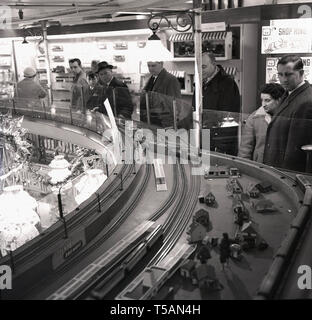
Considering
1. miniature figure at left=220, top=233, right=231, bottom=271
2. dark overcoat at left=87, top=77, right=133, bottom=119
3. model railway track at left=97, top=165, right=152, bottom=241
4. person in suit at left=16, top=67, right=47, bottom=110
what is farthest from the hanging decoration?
miniature figure at left=220, top=233, right=231, bottom=271

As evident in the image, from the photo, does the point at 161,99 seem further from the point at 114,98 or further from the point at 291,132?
the point at 291,132

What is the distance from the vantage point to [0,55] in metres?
11.5

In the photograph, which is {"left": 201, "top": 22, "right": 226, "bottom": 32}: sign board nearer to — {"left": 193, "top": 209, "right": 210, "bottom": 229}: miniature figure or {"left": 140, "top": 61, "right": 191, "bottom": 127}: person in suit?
{"left": 140, "top": 61, "right": 191, "bottom": 127}: person in suit

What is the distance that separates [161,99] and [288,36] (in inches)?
131

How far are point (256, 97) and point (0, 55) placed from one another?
7.51m

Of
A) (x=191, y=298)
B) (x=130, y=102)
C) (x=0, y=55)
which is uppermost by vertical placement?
(x=0, y=55)

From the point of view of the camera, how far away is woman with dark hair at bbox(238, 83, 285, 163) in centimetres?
363

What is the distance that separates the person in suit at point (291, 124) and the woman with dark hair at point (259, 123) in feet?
0.50

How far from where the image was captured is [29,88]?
6.70m

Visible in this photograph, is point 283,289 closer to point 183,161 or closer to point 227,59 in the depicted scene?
point 183,161

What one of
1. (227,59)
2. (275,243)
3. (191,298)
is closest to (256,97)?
(227,59)

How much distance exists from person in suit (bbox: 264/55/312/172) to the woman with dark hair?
153 mm
